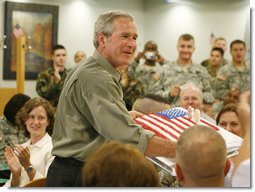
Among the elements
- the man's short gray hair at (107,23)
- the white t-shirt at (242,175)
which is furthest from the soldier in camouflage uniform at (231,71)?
the white t-shirt at (242,175)

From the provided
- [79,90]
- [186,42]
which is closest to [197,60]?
[186,42]

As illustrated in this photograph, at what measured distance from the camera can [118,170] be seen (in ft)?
4.11

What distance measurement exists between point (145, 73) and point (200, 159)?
277 cm

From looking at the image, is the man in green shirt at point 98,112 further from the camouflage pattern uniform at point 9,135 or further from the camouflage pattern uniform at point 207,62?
the camouflage pattern uniform at point 207,62

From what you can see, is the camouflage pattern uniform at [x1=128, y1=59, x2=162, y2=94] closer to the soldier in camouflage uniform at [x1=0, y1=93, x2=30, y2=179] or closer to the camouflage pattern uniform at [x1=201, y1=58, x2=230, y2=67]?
the camouflage pattern uniform at [x1=201, y1=58, x2=230, y2=67]

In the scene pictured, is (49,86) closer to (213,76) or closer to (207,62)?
(213,76)

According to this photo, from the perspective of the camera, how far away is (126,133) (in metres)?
1.58

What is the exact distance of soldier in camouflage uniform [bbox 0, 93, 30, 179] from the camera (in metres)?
2.66

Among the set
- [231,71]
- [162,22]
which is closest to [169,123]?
[231,71]

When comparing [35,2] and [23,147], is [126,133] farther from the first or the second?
[35,2]

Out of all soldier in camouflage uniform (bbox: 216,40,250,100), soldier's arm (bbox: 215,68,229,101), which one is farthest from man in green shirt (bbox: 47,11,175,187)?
soldier's arm (bbox: 215,68,229,101)

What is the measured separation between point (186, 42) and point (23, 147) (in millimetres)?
1743

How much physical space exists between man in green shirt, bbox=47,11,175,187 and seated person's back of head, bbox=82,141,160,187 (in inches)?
12.1

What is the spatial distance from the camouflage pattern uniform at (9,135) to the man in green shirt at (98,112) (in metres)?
0.97
